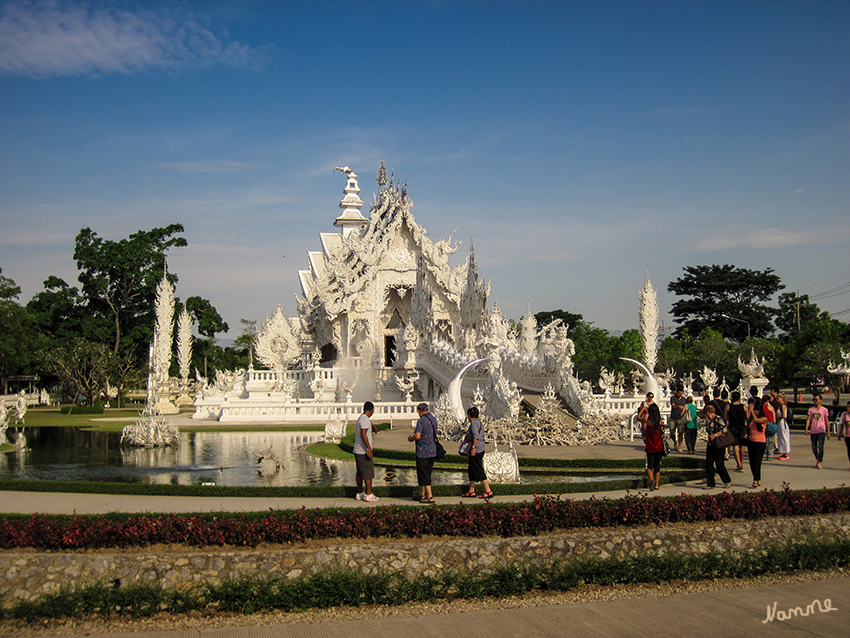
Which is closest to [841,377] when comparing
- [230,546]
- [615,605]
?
[615,605]

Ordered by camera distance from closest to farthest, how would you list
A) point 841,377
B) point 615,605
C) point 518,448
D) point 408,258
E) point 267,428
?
point 615,605 → point 518,448 → point 267,428 → point 841,377 → point 408,258

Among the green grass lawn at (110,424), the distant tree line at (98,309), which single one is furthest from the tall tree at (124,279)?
the green grass lawn at (110,424)

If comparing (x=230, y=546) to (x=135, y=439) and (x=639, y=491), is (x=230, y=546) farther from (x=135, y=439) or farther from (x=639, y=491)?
(x=135, y=439)

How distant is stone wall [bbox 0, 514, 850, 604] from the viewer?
8148 millimetres

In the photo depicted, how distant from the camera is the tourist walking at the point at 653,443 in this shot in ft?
36.3

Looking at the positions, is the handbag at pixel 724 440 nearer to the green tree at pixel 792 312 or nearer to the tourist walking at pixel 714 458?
the tourist walking at pixel 714 458

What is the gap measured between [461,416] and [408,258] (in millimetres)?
19847

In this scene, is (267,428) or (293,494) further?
(267,428)

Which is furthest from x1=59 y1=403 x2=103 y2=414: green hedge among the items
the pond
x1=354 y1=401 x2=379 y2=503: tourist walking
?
x1=354 y1=401 x2=379 y2=503: tourist walking

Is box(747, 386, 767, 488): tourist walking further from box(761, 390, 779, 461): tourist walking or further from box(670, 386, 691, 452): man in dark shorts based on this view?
box(670, 386, 691, 452): man in dark shorts

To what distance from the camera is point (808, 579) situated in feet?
29.6

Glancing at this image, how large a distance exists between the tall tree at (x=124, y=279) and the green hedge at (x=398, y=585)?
40415 mm

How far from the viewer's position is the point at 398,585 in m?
8.21

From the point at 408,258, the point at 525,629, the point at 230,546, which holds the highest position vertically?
the point at 408,258
